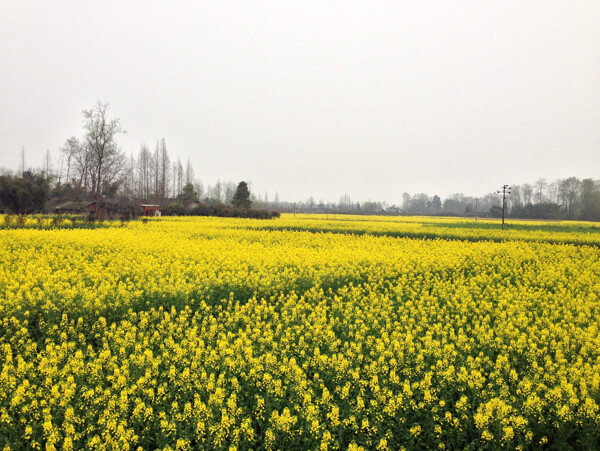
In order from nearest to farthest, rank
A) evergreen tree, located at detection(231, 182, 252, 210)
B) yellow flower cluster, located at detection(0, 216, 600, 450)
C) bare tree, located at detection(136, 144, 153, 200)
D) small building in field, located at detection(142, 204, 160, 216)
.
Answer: yellow flower cluster, located at detection(0, 216, 600, 450)
small building in field, located at detection(142, 204, 160, 216)
evergreen tree, located at detection(231, 182, 252, 210)
bare tree, located at detection(136, 144, 153, 200)

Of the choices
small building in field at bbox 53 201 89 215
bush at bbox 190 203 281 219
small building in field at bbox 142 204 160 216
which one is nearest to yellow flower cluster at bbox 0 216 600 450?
bush at bbox 190 203 281 219

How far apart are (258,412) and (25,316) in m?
4.70

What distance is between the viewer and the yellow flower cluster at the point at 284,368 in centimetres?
389

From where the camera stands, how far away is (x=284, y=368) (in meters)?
4.80

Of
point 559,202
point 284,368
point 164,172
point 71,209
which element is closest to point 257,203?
point 164,172

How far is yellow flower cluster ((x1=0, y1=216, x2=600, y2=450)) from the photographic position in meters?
3.89

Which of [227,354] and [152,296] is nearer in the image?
[227,354]

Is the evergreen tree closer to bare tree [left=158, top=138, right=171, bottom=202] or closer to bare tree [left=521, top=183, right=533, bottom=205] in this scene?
bare tree [left=158, top=138, right=171, bottom=202]

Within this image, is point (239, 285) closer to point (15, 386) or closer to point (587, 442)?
point (15, 386)

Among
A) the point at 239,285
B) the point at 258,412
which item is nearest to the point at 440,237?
the point at 239,285

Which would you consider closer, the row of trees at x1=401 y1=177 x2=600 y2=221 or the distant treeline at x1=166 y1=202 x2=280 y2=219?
the distant treeline at x1=166 y1=202 x2=280 y2=219

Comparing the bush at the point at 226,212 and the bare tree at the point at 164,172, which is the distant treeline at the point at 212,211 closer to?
the bush at the point at 226,212

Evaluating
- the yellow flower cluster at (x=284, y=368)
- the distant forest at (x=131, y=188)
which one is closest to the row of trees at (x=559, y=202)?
the distant forest at (x=131, y=188)

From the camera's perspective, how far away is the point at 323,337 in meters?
6.05
